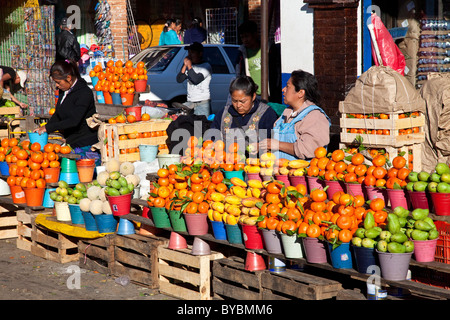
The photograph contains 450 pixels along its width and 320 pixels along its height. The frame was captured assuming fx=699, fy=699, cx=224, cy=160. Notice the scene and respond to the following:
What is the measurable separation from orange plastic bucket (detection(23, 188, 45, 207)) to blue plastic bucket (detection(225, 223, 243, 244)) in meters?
2.75

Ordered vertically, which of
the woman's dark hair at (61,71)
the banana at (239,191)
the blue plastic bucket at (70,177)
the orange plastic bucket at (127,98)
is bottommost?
the blue plastic bucket at (70,177)

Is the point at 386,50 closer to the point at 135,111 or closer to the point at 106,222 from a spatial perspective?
the point at 135,111

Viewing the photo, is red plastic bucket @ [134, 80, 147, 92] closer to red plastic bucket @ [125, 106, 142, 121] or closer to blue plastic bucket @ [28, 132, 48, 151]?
red plastic bucket @ [125, 106, 142, 121]

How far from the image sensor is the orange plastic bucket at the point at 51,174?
731 centimetres

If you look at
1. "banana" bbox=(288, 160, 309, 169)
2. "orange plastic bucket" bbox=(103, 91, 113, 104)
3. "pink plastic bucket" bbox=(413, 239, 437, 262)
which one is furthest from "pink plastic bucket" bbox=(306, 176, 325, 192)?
"orange plastic bucket" bbox=(103, 91, 113, 104)

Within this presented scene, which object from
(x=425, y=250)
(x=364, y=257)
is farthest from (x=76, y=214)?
(x=425, y=250)

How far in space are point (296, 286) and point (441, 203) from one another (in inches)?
45.4

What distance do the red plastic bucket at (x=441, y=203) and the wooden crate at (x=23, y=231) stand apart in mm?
4509

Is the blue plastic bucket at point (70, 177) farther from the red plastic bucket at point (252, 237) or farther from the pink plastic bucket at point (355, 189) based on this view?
the pink plastic bucket at point (355, 189)

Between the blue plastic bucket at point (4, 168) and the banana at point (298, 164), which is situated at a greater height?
the banana at point (298, 164)

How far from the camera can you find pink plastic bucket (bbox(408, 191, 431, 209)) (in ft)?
15.5

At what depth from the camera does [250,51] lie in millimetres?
10602

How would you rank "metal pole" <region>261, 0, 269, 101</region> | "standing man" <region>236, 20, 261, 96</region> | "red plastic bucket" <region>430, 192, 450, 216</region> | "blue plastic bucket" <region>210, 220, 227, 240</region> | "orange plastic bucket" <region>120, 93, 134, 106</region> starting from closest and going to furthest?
1. "red plastic bucket" <region>430, 192, 450, 216</region>
2. "blue plastic bucket" <region>210, 220, 227, 240</region>
3. "orange plastic bucket" <region>120, 93, 134, 106</region>
4. "metal pole" <region>261, 0, 269, 101</region>
5. "standing man" <region>236, 20, 261, 96</region>

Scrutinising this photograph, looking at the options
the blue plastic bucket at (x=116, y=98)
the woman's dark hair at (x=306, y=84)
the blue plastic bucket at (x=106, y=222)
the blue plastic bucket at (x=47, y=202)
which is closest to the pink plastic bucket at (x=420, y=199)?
the woman's dark hair at (x=306, y=84)
